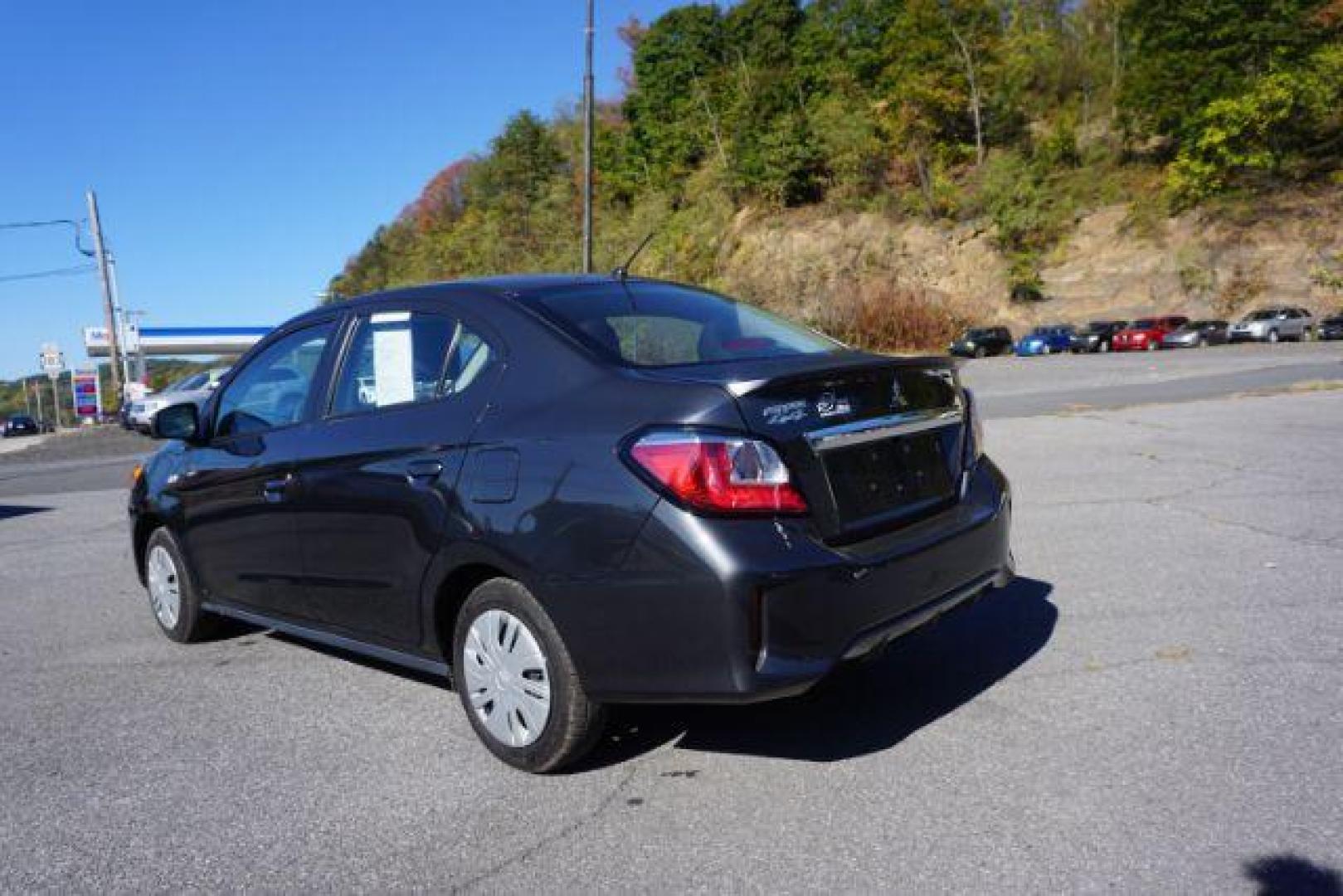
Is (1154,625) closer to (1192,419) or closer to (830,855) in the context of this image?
(830,855)

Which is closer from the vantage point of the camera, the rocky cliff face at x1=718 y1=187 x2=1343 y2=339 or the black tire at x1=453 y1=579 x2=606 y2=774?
the black tire at x1=453 y1=579 x2=606 y2=774

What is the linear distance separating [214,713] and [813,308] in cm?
4836

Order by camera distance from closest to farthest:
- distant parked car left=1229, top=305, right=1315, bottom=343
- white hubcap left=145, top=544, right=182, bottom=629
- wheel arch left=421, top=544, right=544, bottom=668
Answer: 1. wheel arch left=421, top=544, right=544, bottom=668
2. white hubcap left=145, top=544, right=182, bottom=629
3. distant parked car left=1229, top=305, right=1315, bottom=343

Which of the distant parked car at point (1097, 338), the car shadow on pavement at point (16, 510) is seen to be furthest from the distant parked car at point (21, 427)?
the car shadow on pavement at point (16, 510)

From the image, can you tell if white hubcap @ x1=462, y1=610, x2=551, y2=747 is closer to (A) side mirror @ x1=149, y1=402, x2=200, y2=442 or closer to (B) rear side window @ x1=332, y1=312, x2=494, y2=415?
(B) rear side window @ x1=332, y1=312, x2=494, y2=415

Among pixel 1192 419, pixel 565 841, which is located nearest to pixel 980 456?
pixel 565 841

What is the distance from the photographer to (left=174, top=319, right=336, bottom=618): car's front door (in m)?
4.36

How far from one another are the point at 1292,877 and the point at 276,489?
373 cm

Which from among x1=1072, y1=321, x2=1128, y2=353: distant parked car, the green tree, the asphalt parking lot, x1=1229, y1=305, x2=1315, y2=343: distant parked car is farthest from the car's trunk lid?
the green tree

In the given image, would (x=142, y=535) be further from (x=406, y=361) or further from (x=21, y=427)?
(x=21, y=427)

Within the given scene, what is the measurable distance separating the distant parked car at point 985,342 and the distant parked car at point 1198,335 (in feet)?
22.4

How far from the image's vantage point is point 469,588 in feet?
11.8

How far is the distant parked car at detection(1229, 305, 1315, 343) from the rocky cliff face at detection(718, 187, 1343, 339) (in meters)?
3.49

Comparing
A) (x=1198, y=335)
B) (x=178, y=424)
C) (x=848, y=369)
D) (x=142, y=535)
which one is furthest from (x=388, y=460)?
(x=1198, y=335)
